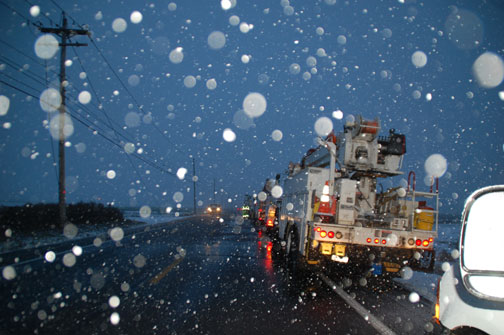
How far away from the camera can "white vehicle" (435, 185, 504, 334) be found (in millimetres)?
2074

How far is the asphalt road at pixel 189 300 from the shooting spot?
4.86 metres

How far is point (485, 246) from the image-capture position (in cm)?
211

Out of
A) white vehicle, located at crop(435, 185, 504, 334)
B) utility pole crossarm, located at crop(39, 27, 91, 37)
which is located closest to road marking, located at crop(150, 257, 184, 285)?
white vehicle, located at crop(435, 185, 504, 334)

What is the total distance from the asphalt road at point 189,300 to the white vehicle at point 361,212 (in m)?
0.76

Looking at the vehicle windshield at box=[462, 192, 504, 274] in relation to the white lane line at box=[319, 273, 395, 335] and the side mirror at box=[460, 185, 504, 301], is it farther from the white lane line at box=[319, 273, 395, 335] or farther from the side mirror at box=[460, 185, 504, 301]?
the white lane line at box=[319, 273, 395, 335]

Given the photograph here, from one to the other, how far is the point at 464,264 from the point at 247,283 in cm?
615

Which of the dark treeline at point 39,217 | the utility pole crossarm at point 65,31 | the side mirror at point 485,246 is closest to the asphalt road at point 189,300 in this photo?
the side mirror at point 485,246

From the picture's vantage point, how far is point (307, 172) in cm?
985

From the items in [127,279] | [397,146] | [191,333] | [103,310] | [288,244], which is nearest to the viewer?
[191,333]

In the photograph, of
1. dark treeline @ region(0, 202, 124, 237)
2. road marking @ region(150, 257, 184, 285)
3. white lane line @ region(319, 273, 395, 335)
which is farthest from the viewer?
dark treeline @ region(0, 202, 124, 237)

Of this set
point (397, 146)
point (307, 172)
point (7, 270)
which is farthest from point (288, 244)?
point (7, 270)

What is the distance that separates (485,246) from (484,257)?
6 cm

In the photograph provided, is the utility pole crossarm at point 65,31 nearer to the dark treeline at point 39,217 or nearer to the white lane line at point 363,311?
the dark treeline at point 39,217

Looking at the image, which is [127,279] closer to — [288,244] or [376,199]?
[288,244]
